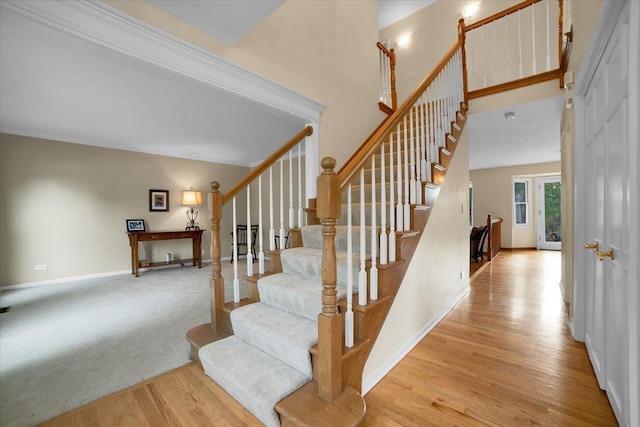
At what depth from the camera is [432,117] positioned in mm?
2586

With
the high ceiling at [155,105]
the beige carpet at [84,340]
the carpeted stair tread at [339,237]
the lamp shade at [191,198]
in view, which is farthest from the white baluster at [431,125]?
the lamp shade at [191,198]

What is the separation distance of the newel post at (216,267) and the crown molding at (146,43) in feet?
2.94

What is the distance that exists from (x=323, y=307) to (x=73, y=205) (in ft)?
17.5

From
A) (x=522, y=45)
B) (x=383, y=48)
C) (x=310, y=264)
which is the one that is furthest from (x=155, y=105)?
(x=522, y=45)

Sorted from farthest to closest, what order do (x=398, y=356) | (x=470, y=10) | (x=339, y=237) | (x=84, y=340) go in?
(x=470, y=10) → (x=84, y=340) → (x=339, y=237) → (x=398, y=356)

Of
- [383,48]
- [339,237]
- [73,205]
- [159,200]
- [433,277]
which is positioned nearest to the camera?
[339,237]

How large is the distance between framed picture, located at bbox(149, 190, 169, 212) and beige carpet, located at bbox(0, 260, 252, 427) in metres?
1.88

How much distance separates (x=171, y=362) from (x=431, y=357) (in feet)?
6.41

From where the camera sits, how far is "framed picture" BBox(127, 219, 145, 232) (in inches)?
199

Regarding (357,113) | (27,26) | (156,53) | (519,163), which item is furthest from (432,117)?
(519,163)

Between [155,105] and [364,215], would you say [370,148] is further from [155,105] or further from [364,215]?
[155,105]

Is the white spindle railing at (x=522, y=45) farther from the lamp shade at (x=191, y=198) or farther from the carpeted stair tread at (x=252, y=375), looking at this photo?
the lamp shade at (x=191, y=198)

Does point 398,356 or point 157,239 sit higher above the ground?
point 157,239

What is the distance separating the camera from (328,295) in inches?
52.1
